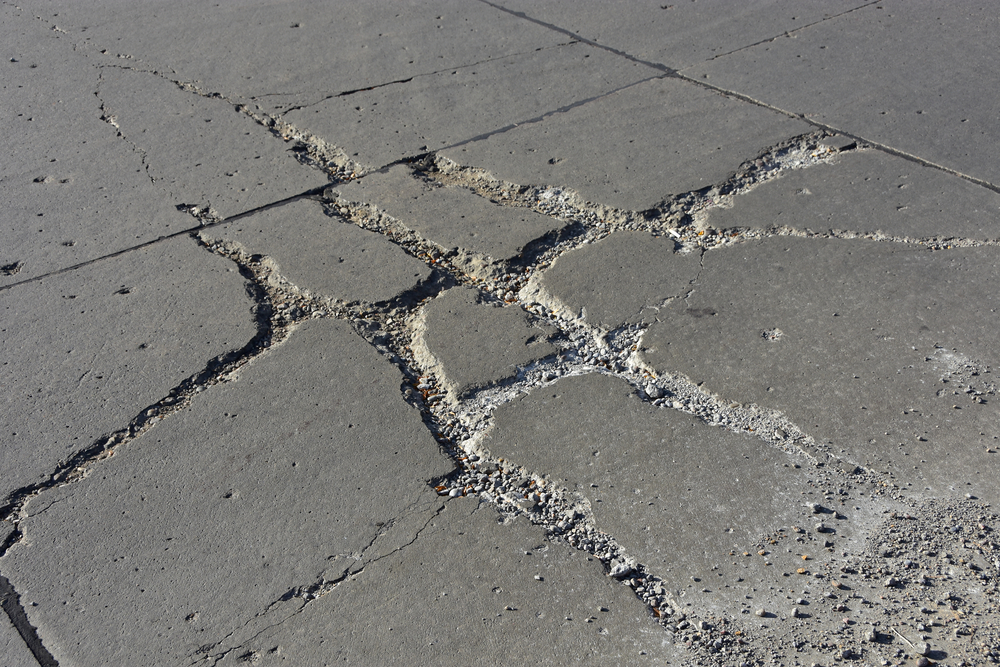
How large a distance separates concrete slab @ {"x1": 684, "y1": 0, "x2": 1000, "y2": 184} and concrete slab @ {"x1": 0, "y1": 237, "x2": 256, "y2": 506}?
2.80 metres

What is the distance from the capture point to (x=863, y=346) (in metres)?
2.64

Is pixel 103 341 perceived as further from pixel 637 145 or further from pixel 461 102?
pixel 637 145

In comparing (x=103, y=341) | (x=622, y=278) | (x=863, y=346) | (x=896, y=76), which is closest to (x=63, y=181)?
(x=103, y=341)

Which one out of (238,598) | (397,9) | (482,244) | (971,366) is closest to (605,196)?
(482,244)

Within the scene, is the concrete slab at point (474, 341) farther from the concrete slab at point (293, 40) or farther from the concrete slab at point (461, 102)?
the concrete slab at point (293, 40)

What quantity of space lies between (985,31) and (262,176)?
4125 millimetres

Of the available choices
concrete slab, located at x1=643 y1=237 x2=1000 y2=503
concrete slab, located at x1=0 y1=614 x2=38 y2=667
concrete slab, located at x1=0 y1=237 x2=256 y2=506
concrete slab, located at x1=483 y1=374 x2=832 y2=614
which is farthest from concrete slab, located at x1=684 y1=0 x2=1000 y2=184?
concrete slab, located at x1=0 y1=614 x2=38 y2=667

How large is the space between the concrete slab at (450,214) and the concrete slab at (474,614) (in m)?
1.33

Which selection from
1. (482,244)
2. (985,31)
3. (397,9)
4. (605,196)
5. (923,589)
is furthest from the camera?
(397,9)

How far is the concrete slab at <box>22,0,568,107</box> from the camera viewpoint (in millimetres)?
4387

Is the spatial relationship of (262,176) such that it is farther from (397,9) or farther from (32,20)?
(32,20)

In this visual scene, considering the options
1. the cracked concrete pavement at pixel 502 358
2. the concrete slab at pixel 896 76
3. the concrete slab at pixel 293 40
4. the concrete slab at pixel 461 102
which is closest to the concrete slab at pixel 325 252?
the cracked concrete pavement at pixel 502 358

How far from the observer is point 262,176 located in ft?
11.8

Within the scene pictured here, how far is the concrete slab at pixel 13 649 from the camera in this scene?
1820mm
